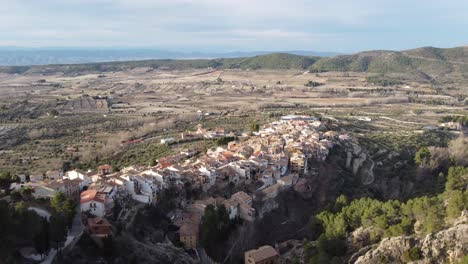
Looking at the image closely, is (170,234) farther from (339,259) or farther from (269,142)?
(269,142)

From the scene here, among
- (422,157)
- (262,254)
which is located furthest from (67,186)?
(422,157)

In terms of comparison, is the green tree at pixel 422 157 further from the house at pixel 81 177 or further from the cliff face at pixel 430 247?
the house at pixel 81 177

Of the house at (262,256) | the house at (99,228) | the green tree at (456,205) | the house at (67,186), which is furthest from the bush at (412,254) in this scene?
the house at (67,186)

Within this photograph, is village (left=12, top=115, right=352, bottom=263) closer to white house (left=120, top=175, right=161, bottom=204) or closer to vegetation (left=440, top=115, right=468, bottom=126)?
white house (left=120, top=175, right=161, bottom=204)

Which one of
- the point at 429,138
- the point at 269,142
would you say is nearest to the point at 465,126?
the point at 429,138

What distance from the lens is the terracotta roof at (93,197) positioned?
35000 millimetres

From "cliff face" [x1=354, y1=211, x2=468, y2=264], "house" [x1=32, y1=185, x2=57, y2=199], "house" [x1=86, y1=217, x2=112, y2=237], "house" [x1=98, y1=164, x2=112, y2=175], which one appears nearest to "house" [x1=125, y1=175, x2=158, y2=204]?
"house" [x1=32, y1=185, x2=57, y2=199]

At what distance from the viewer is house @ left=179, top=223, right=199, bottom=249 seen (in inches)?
1388

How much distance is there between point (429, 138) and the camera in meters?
72.1

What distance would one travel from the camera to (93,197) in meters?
35.2

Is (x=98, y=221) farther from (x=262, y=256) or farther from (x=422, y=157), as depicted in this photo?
(x=422, y=157)

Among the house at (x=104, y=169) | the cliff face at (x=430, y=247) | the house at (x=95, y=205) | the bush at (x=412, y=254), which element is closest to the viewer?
the cliff face at (x=430, y=247)

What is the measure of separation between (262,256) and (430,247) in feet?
39.1

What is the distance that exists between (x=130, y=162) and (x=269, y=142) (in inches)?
725
